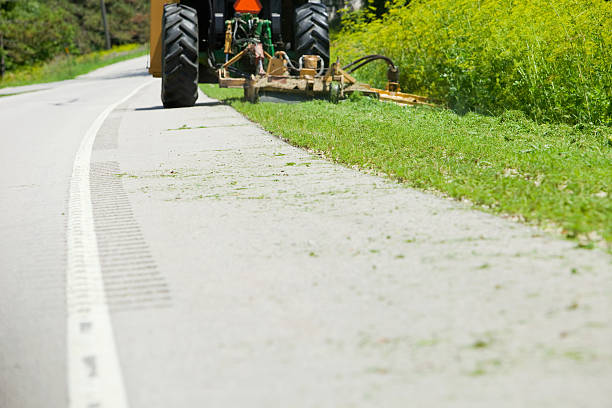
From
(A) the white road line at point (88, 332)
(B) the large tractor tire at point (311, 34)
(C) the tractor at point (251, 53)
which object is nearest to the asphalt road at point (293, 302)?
(A) the white road line at point (88, 332)

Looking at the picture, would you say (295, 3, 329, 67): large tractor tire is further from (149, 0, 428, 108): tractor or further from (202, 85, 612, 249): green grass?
(202, 85, 612, 249): green grass

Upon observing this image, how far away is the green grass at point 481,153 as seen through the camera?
16.4 feet

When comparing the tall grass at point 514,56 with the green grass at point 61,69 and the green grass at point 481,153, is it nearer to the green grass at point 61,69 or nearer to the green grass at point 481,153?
the green grass at point 481,153

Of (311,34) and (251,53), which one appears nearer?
(251,53)

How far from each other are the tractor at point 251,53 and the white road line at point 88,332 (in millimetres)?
7799

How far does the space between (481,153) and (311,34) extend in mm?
7797

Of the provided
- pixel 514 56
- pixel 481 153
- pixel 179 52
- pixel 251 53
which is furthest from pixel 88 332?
pixel 179 52

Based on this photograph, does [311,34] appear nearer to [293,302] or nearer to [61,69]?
[293,302]

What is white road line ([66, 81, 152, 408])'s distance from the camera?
2820 mm

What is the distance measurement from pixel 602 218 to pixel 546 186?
1.10 metres

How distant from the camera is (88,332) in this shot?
134 inches

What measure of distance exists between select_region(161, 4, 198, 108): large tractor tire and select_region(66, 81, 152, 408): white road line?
330 inches

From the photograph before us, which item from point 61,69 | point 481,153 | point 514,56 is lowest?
point 481,153

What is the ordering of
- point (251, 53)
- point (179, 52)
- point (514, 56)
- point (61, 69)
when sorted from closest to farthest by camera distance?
point (514, 56), point (251, 53), point (179, 52), point (61, 69)
